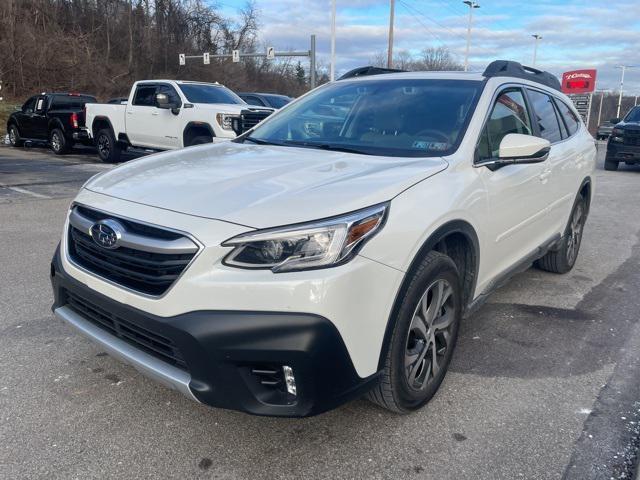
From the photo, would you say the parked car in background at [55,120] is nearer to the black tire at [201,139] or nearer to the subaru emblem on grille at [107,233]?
the black tire at [201,139]

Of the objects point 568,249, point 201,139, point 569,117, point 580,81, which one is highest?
point 580,81

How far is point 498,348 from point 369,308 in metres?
1.82

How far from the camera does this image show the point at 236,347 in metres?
2.16

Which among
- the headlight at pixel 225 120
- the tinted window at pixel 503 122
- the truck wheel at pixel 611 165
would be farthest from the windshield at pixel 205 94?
the truck wheel at pixel 611 165

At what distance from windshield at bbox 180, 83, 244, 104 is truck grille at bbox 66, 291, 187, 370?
976 cm

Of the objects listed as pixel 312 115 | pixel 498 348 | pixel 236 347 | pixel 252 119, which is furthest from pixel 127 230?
pixel 252 119

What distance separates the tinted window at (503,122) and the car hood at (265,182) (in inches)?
21.6

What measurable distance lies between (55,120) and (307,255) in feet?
53.4

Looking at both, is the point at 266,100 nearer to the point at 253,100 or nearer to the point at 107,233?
the point at 253,100

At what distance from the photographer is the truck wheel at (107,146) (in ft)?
45.5

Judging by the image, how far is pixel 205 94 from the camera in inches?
476

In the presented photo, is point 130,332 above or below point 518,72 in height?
below

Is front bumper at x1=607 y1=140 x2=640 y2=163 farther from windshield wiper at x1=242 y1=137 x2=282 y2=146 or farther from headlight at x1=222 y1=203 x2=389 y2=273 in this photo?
headlight at x1=222 y1=203 x2=389 y2=273

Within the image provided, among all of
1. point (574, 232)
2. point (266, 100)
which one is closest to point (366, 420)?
point (574, 232)
